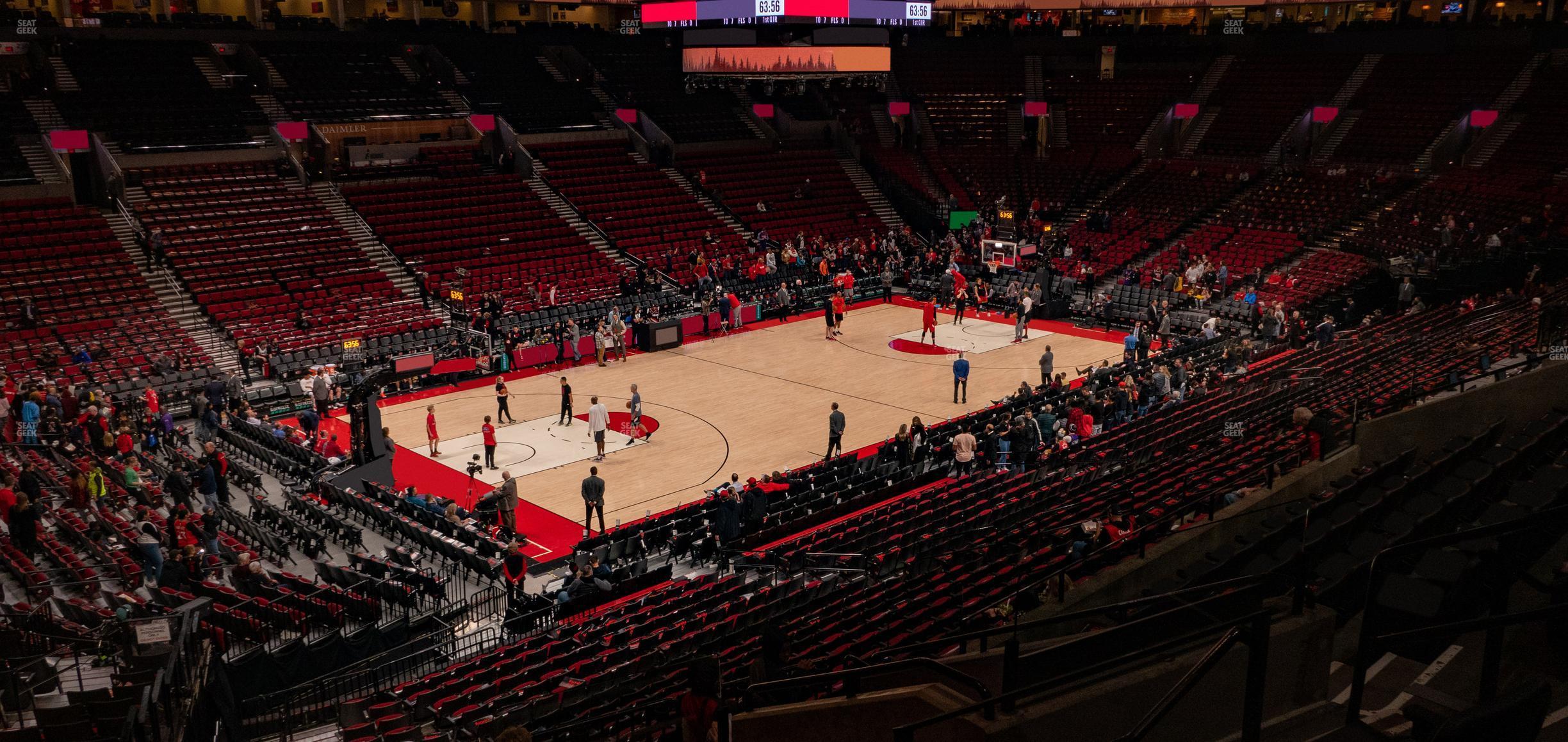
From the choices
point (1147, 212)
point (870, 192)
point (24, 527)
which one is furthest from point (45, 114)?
point (1147, 212)

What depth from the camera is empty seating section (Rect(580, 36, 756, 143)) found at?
145 feet

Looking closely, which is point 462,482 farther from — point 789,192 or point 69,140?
point 789,192

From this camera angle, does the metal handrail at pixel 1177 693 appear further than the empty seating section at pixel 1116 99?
No

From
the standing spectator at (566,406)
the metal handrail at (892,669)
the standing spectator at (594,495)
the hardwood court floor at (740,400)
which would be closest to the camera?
the metal handrail at (892,669)

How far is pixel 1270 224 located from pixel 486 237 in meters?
24.8

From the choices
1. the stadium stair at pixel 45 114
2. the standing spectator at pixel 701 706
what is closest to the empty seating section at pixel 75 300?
the stadium stair at pixel 45 114

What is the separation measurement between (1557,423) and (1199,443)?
6159 mm

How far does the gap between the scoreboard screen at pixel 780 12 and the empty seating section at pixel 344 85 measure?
13.9m

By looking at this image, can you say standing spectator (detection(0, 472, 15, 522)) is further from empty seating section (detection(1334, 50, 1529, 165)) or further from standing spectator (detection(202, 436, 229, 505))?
empty seating section (detection(1334, 50, 1529, 165))

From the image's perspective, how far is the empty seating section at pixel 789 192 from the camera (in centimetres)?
4084

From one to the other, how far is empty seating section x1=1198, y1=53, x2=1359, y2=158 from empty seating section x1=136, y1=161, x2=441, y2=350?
29958 millimetres

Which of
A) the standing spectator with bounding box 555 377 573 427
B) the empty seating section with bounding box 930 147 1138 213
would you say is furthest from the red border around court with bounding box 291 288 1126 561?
the empty seating section with bounding box 930 147 1138 213

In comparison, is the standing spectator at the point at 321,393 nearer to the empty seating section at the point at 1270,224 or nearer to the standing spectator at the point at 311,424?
the standing spectator at the point at 311,424

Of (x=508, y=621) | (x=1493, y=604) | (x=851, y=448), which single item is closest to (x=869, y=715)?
(x=1493, y=604)
